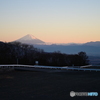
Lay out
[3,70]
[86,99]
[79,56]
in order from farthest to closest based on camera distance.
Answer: [79,56], [3,70], [86,99]

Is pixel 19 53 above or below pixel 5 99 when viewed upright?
above

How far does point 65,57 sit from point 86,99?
3647 inches

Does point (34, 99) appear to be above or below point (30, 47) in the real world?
below

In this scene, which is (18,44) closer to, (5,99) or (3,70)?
(3,70)

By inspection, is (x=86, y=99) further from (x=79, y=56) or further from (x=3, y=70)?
(x=79, y=56)

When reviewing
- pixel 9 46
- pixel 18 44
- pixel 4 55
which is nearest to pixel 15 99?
pixel 4 55

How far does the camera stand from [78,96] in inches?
437

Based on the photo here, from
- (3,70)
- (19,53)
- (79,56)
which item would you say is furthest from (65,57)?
(3,70)

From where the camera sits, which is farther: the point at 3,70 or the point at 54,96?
the point at 3,70

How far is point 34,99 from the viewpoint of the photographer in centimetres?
1052

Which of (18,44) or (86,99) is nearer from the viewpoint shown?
(86,99)

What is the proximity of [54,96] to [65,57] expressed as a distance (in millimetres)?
91903

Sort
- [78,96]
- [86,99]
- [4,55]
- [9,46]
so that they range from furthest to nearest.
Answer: [9,46]
[4,55]
[78,96]
[86,99]

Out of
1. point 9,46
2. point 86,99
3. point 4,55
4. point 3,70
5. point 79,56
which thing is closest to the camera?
point 86,99
